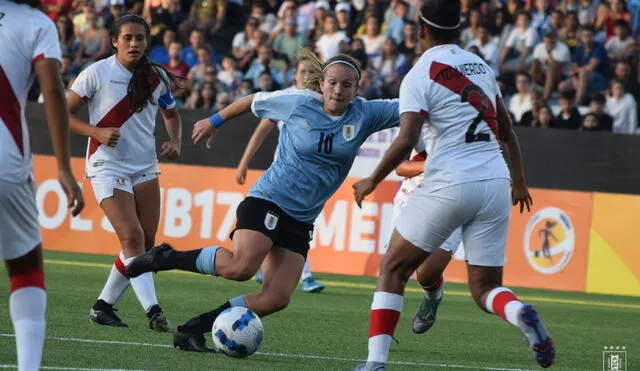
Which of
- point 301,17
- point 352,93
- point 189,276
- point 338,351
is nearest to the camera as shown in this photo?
point 352,93

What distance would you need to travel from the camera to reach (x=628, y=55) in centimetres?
2033

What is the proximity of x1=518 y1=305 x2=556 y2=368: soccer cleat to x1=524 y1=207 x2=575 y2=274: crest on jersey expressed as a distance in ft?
32.2

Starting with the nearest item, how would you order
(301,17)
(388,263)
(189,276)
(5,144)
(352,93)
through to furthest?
(5,144), (388,263), (352,93), (189,276), (301,17)

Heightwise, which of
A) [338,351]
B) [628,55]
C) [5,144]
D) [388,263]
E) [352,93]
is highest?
[628,55]

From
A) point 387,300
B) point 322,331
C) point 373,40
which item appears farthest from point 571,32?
point 387,300

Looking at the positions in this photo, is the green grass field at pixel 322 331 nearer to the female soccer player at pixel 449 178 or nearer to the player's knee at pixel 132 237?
the player's knee at pixel 132 237

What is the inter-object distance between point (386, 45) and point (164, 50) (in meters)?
4.20

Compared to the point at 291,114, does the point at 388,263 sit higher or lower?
lower

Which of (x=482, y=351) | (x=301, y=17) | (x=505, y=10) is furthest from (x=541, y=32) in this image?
(x=482, y=351)

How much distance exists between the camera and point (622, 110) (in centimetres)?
1922

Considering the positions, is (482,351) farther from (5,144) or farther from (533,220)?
(533,220)

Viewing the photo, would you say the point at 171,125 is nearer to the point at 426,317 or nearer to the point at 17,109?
the point at 426,317

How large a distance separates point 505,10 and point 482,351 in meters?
12.6

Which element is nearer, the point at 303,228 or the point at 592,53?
the point at 303,228
